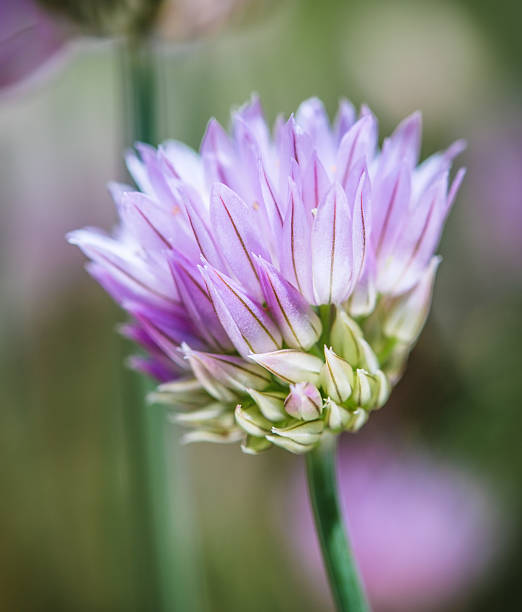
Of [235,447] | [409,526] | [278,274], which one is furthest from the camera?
[235,447]

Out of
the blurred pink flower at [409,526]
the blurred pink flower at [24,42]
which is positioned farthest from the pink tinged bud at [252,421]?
the blurred pink flower at [409,526]

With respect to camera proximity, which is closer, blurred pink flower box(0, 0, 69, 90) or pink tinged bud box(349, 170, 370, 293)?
pink tinged bud box(349, 170, 370, 293)

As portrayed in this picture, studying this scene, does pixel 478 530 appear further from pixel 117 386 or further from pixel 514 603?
pixel 117 386

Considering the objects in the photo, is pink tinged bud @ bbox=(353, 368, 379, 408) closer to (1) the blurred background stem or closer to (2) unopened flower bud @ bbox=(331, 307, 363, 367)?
(2) unopened flower bud @ bbox=(331, 307, 363, 367)

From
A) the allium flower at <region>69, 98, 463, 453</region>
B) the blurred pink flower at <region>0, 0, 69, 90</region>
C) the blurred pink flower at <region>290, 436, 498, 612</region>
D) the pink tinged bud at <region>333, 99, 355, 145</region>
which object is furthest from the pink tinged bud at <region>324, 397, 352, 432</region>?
the blurred pink flower at <region>290, 436, 498, 612</region>

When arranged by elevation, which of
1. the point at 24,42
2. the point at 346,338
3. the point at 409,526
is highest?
the point at 24,42

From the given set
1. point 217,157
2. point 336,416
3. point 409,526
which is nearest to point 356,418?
point 336,416

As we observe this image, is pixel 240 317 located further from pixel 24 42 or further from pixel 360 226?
pixel 24 42
